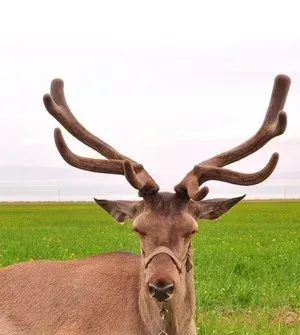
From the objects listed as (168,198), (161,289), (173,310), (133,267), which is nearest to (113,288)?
(133,267)

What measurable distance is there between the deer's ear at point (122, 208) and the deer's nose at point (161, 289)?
1237mm

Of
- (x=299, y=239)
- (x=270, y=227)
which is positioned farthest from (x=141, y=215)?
(x=270, y=227)

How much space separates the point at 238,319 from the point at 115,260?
152 inches

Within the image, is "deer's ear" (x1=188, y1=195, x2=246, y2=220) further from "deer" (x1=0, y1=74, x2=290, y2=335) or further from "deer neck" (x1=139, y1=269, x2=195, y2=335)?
"deer neck" (x1=139, y1=269, x2=195, y2=335)

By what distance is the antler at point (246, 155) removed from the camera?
317 inches

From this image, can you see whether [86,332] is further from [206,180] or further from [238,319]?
[238,319]

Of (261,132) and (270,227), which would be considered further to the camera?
(270,227)

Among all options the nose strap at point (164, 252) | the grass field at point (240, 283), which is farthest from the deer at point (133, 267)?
the grass field at point (240, 283)

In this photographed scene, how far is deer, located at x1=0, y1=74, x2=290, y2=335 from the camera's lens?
25.0ft

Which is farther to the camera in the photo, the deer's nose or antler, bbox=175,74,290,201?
antler, bbox=175,74,290,201

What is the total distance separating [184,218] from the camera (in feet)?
25.2

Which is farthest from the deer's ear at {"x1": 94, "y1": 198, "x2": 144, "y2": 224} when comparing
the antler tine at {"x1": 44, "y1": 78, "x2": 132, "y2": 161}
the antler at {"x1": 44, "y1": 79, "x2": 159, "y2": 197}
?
the antler tine at {"x1": 44, "y1": 78, "x2": 132, "y2": 161}

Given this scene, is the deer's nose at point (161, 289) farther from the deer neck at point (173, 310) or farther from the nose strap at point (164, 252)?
the deer neck at point (173, 310)

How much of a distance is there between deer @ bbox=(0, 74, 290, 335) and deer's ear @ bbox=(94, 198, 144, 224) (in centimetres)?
1
